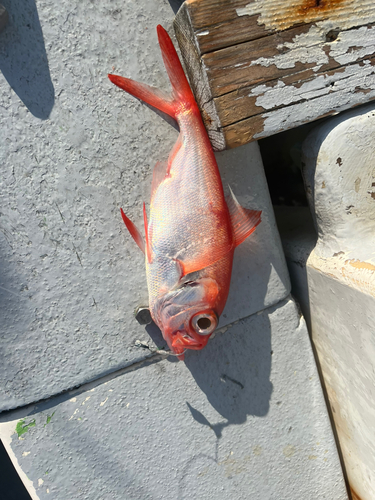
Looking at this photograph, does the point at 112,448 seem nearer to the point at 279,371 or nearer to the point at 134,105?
the point at 279,371

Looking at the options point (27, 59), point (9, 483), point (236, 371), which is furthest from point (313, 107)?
point (9, 483)

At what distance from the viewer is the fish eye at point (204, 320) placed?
4.65ft

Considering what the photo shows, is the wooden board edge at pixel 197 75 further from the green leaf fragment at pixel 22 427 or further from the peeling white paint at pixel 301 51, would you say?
the green leaf fragment at pixel 22 427

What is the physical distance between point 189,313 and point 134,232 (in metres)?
0.42

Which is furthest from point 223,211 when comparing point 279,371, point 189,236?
point 279,371

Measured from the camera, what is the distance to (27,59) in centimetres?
139

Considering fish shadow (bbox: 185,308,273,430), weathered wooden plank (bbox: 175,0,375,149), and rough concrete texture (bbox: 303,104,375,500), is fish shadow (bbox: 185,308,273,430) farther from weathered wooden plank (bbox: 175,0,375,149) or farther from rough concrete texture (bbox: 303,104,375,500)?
weathered wooden plank (bbox: 175,0,375,149)

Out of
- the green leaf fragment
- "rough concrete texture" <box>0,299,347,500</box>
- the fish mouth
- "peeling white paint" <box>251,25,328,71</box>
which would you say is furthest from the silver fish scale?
the green leaf fragment

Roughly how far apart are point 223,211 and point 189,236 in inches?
6.9

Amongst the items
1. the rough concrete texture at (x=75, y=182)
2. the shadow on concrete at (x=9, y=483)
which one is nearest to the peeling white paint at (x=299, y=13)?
the rough concrete texture at (x=75, y=182)

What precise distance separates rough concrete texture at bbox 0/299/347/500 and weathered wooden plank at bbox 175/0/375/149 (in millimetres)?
1012

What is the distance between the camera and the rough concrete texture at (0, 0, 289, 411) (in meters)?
1.41

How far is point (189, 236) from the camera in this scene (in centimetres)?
138

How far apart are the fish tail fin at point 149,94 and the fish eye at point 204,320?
835mm
